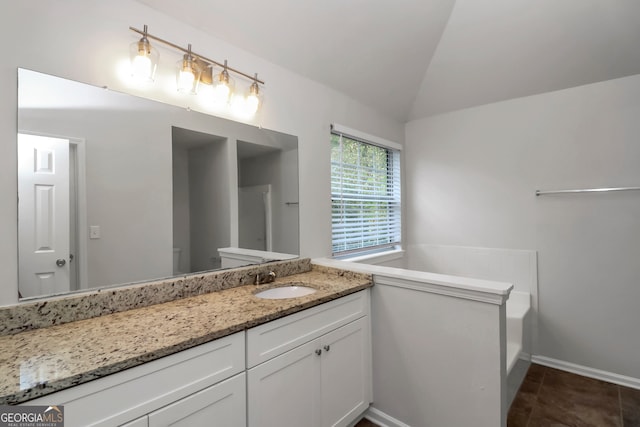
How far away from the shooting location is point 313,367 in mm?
1421

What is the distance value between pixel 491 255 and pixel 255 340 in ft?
7.96

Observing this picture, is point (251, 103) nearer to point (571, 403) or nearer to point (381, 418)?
point (381, 418)

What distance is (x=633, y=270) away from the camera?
2.16 m

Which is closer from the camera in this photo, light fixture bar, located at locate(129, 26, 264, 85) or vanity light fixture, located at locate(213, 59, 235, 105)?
light fixture bar, located at locate(129, 26, 264, 85)

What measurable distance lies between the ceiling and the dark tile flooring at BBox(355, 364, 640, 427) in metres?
2.30

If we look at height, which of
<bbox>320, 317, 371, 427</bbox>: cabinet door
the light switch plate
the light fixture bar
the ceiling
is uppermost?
the ceiling

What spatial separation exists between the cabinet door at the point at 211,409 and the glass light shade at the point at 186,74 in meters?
1.39

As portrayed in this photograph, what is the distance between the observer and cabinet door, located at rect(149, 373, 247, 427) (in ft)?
3.07

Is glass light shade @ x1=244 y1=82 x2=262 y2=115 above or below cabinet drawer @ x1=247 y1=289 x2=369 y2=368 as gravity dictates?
above

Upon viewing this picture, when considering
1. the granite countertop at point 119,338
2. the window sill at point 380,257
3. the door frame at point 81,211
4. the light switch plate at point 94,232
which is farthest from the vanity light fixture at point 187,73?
the window sill at point 380,257

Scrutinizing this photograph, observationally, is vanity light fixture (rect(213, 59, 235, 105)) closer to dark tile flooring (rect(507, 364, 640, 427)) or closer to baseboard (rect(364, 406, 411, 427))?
baseboard (rect(364, 406, 411, 427))

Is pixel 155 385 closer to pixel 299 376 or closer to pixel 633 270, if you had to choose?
pixel 299 376

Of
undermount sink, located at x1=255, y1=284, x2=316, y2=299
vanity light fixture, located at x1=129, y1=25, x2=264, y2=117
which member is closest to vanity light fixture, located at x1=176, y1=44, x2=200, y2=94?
vanity light fixture, located at x1=129, y1=25, x2=264, y2=117

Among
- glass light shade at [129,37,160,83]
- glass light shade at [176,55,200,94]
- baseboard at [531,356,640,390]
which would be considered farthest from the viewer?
baseboard at [531,356,640,390]
